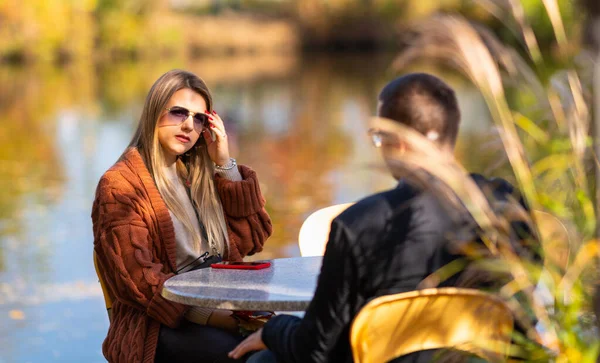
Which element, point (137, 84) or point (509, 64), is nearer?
point (509, 64)

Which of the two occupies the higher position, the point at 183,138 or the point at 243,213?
the point at 183,138

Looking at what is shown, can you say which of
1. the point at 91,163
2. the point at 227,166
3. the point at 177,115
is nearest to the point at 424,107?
the point at 177,115

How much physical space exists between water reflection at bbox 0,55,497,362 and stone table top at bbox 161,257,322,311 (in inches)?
16.8

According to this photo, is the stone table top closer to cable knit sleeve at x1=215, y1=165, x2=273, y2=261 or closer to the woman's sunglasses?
cable knit sleeve at x1=215, y1=165, x2=273, y2=261

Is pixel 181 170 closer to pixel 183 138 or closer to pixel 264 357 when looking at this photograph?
pixel 183 138

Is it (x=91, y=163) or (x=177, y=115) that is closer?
(x=177, y=115)

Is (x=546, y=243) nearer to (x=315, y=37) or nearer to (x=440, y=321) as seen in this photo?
(x=440, y=321)

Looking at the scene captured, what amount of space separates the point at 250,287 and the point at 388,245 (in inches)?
27.8

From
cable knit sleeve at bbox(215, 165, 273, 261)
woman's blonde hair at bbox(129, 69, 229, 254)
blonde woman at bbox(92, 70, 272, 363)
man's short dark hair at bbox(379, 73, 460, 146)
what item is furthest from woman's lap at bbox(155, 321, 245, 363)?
man's short dark hair at bbox(379, 73, 460, 146)

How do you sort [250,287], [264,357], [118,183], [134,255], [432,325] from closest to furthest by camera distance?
[432,325] → [264,357] → [250,287] → [134,255] → [118,183]

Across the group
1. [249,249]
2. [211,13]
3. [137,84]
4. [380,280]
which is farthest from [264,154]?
[211,13]

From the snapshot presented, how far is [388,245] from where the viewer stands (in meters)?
2.37

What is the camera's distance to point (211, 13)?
2709 inches

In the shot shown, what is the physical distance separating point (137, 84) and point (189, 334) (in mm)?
32951
